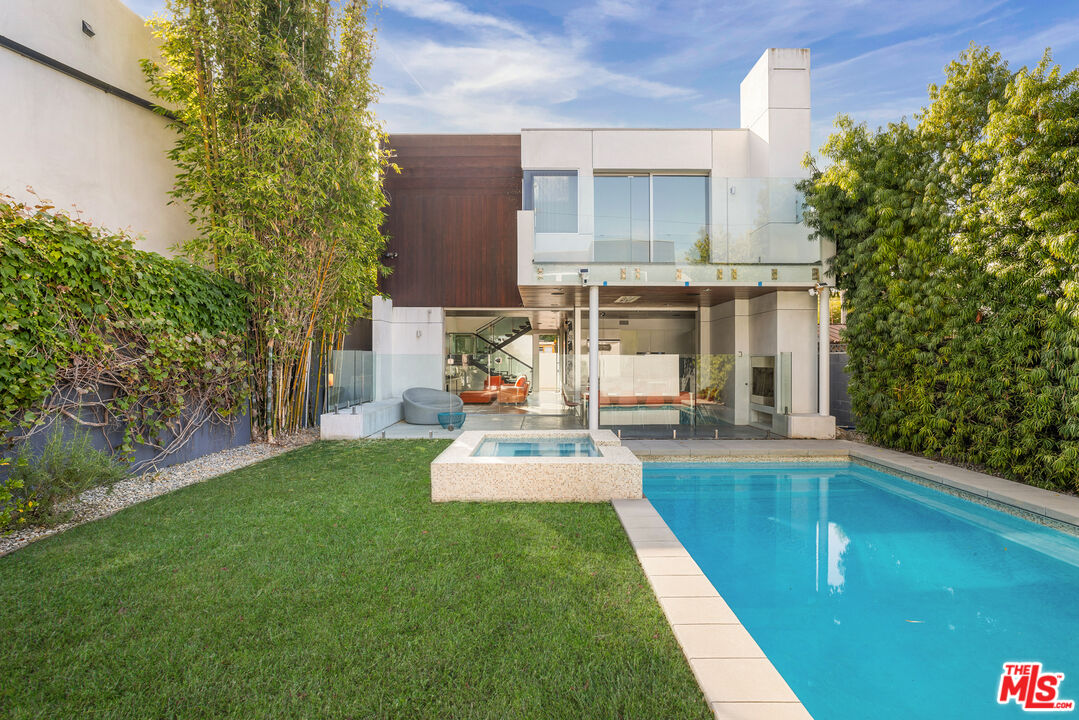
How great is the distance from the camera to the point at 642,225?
9117 mm

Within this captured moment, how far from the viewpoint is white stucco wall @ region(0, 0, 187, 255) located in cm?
584

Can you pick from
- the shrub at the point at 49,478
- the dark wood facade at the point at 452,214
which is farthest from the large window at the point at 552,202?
the shrub at the point at 49,478

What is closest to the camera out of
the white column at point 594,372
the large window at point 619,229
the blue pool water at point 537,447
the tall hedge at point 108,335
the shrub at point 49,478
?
the shrub at point 49,478

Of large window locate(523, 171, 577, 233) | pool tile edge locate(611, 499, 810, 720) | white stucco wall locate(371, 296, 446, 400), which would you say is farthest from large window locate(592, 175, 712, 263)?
pool tile edge locate(611, 499, 810, 720)

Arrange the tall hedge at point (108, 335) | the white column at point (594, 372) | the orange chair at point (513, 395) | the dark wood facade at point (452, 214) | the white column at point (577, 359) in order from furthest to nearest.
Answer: the orange chair at point (513, 395)
the dark wood facade at point (452, 214)
the white column at point (577, 359)
the white column at point (594, 372)
the tall hedge at point (108, 335)

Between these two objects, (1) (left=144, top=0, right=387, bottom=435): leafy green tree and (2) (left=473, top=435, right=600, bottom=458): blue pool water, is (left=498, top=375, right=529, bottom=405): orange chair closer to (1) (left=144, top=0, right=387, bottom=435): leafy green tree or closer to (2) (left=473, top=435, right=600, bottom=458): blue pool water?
(1) (left=144, top=0, right=387, bottom=435): leafy green tree

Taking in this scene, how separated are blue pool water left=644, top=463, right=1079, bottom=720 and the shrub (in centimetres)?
541

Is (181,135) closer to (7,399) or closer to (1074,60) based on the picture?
(7,399)

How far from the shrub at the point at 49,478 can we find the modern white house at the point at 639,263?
642 centimetres

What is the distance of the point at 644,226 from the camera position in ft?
29.9

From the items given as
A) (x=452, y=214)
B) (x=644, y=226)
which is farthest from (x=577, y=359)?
(x=452, y=214)

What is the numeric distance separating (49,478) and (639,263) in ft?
26.9

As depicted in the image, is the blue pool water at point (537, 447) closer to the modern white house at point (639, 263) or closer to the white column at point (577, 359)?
the modern white house at point (639, 263)

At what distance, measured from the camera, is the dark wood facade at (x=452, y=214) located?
12242 mm
